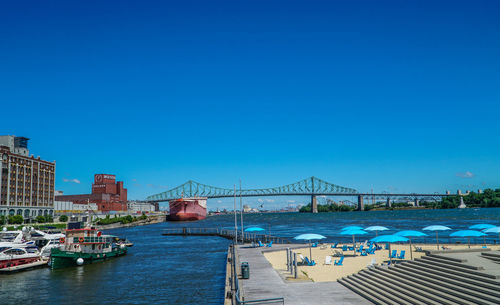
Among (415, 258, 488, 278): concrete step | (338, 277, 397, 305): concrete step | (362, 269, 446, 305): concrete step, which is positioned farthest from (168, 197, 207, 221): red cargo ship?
(415, 258, 488, 278): concrete step

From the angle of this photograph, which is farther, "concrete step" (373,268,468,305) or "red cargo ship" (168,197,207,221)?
"red cargo ship" (168,197,207,221)

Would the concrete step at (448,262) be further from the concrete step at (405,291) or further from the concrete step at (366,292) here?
the concrete step at (366,292)

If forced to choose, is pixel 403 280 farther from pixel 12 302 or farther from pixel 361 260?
pixel 12 302

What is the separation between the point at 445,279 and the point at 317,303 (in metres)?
5.03

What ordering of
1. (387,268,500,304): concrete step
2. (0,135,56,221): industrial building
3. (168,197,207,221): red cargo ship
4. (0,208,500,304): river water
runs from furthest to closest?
1. (168,197,207,221): red cargo ship
2. (0,135,56,221): industrial building
3. (0,208,500,304): river water
4. (387,268,500,304): concrete step

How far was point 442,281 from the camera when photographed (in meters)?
15.7

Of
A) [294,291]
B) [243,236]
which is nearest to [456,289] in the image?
[294,291]

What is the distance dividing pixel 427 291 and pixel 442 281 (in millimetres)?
804

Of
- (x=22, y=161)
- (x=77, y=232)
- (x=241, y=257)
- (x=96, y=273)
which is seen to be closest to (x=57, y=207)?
(x=22, y=161)

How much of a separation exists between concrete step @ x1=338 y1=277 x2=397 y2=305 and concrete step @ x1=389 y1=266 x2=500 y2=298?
6.34 ft

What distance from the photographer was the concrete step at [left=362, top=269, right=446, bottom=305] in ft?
48.1

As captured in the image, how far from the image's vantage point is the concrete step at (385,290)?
50.5 feet

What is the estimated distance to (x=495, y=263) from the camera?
16203 millimetres

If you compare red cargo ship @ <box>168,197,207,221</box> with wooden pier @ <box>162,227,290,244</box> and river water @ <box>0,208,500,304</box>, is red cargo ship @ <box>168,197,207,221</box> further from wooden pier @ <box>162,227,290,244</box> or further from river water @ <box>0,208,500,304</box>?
river water @ <box>0,208,500,304</box>
